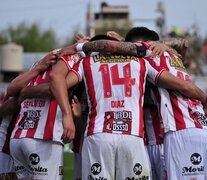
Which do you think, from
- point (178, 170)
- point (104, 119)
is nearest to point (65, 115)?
point (104, 119)

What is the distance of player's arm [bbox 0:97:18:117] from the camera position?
27.2ft

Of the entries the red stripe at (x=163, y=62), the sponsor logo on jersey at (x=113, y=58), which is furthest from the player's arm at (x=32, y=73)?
the red stripe at (x=163, y=62)

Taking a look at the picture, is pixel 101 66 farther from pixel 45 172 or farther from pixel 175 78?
pixel 45 172

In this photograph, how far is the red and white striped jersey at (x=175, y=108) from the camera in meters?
7.58

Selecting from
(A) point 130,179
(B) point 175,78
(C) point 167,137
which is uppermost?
(B) point 175,78

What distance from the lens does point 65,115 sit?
7223 mm

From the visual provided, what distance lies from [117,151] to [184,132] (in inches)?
36.9

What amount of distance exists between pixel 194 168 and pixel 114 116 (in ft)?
3.75

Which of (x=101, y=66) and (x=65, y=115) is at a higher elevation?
(x=101, y=66)

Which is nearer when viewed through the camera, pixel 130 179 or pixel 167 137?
pixel 130 179

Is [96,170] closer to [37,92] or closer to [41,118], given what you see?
[41,118]

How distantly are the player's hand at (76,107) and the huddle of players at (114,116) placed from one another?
179mm

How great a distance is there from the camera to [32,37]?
83688mm

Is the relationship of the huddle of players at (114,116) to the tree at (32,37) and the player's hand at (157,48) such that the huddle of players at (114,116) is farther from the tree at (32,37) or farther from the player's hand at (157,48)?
the tree at (32,37)
